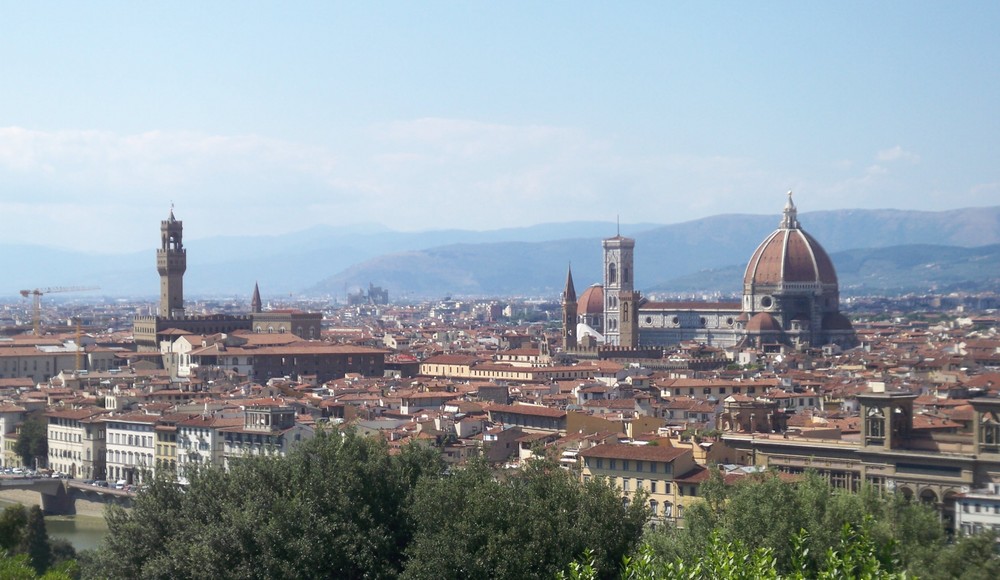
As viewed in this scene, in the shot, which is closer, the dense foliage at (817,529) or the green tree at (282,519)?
the dense foliage at (817,529)

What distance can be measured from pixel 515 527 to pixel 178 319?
230ft

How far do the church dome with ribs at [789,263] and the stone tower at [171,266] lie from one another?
3551 centimetres

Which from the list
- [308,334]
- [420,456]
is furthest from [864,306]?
[420,456]

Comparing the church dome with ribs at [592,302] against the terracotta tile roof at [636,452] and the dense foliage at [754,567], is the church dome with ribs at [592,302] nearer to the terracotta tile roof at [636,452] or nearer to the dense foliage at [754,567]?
A: the terracotta tile roof at [636,452]

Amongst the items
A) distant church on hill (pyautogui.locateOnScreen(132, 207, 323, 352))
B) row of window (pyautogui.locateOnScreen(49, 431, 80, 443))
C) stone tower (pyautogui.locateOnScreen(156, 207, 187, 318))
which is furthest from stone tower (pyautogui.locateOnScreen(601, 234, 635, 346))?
row of window (pyautogui.locateOnScreen(49, 431, 80, 443))

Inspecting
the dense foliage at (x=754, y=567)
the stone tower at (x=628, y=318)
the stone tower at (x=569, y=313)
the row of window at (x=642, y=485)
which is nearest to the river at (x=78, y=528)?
the row of window at (x=642, y=485)

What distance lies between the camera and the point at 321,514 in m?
24.8

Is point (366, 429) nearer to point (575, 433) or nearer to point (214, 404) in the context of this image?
point (575, 433)

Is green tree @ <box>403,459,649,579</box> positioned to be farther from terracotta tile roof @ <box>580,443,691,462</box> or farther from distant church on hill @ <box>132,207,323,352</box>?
distant church on hill @ <box>132,207,323,352</box>

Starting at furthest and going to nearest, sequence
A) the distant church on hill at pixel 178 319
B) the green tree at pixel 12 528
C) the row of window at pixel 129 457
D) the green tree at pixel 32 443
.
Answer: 1. the distant church on hill at pixel 178 319
2. the green tree at pixel 32 443
3. the row of window at pixel 129 457
4. the green tree at pixel 12 528

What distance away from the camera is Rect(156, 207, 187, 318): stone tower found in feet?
311

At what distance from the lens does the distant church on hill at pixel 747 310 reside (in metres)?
104

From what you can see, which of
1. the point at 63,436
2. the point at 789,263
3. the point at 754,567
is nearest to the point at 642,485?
the point at 754,567

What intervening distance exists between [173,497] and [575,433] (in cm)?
1883
